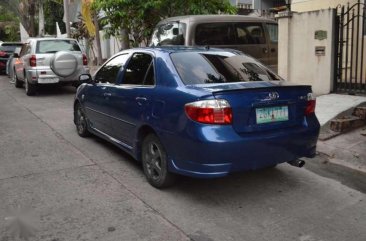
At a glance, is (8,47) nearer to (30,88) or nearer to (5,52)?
(5,52)

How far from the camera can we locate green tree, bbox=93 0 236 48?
12645 millimetres

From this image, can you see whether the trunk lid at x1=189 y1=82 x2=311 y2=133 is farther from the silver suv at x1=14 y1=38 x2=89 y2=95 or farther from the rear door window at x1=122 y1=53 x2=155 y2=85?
the silver suv at x1=14 y1=38 x2=89 y2=95

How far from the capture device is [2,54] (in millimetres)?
22469

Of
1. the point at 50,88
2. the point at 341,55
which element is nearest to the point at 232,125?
the point at 341,55

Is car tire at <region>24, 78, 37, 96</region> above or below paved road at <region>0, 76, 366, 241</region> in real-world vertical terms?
above

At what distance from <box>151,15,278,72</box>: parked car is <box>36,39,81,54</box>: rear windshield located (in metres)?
3.91

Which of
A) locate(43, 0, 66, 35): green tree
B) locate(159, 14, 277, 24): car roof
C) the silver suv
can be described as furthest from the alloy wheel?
locate(43, 0, 66, 35): green tree

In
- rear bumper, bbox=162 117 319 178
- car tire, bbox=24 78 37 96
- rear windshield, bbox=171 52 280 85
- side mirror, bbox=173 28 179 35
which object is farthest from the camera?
car tire, bbox=24 78 37 96

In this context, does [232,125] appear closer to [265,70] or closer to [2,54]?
[265,70]

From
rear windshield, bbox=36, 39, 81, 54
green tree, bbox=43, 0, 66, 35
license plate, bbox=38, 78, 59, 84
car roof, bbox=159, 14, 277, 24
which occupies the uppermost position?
green tree, bbox=43, 0, 66, 35

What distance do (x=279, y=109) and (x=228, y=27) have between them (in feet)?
18.1

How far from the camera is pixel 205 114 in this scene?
434cm

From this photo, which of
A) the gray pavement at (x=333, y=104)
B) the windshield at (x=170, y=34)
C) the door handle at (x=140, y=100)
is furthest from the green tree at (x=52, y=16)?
the door handle at (x=140, y=100)

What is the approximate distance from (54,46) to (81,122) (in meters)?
6.18
